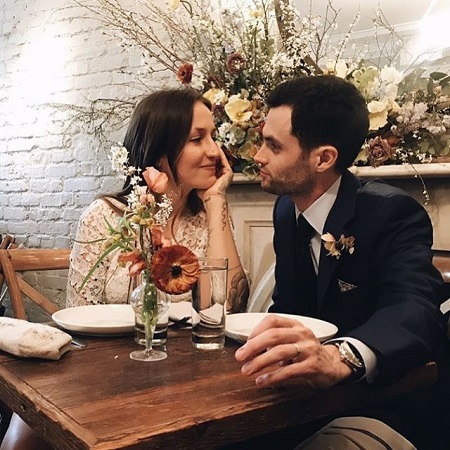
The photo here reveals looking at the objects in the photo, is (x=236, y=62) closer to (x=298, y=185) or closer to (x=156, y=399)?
(x=298, y=185)

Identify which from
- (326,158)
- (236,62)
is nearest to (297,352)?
(326,158)

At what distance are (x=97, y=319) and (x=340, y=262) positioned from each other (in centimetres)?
55

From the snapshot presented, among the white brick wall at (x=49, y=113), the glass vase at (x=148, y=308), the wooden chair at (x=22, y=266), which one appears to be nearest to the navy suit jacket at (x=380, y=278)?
the glass vase at (x=148, y=308)

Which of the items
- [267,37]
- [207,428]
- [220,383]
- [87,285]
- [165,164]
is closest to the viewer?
[207,428]

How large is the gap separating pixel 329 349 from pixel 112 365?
1.22 ft

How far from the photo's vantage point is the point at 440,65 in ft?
6.43

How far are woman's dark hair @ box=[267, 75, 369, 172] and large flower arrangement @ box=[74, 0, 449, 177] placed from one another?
330 millimetres

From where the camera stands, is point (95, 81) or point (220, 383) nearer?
point (220, 383)

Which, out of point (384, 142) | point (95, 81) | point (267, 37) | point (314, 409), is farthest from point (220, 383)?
point (95, 81)

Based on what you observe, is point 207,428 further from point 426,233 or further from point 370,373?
point 426,233

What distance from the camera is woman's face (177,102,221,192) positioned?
6.22 feet

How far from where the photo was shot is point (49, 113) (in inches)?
133

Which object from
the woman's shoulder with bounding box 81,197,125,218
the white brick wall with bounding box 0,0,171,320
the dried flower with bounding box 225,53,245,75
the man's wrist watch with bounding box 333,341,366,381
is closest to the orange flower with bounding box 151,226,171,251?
the man's wrist watch with bounding box 333,341,366,381

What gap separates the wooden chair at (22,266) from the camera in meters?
1.87
